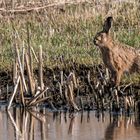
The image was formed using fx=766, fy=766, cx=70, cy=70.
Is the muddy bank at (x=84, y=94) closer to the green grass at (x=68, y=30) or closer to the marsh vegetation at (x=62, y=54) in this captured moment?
the marsh vegetation at (x=62, y=54)

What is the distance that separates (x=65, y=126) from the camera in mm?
11125

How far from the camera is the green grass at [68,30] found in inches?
587

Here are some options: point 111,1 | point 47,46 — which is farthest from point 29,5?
point 47,46

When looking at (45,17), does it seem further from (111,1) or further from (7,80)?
(7,80)

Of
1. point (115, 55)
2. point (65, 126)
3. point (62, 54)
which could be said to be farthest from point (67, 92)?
point (62, 54)

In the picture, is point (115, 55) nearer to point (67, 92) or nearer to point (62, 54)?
point (67, 92)

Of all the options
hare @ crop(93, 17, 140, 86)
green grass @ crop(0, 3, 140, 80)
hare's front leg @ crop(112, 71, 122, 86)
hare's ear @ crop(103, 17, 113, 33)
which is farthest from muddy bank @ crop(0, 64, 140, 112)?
green grass @ crop(0, 3, 140, 80)

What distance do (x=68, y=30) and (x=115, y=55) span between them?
4297 millimetres

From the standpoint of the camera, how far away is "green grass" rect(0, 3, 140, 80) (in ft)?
48.9

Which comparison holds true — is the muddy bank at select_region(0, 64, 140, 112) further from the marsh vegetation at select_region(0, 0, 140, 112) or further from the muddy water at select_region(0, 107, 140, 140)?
the muddy water at select_region(0, 107, 140, 140)

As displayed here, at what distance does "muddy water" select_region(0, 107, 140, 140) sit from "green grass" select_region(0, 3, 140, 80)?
2.44 metres

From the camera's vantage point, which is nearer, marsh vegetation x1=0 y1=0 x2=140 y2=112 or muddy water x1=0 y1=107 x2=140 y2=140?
muddy water x1=0 y1=107 x2=140 y2=140

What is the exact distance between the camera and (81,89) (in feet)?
42.1

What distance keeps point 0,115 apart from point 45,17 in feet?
21.9
